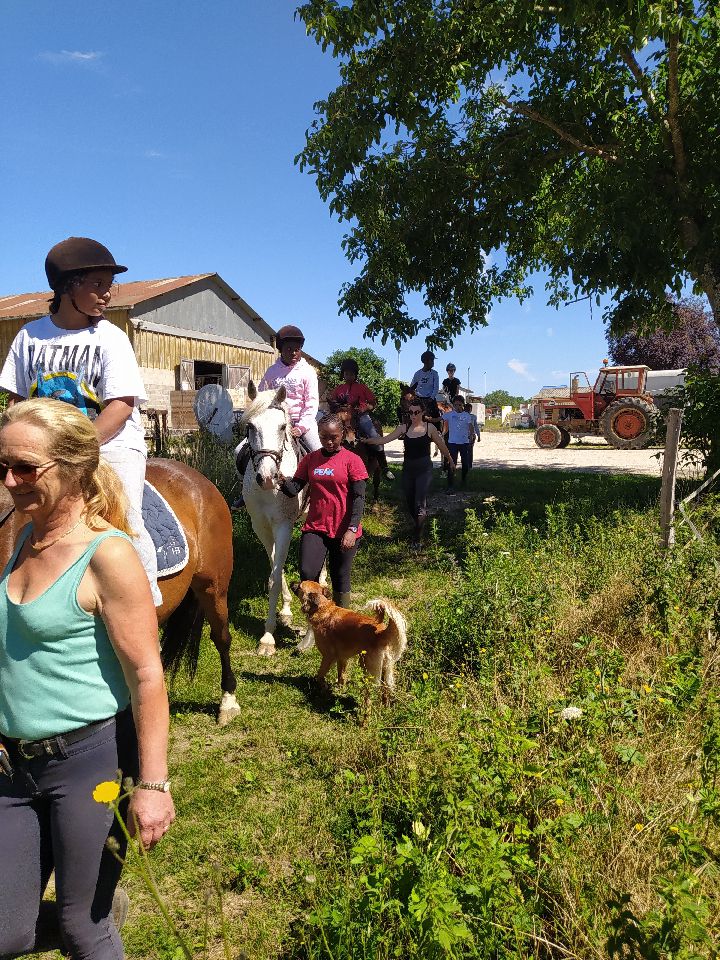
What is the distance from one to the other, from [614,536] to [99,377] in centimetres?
531

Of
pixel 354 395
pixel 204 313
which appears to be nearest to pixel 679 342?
pixel 204 313

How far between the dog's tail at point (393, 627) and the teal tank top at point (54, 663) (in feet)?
8.35

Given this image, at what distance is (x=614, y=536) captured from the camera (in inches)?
254

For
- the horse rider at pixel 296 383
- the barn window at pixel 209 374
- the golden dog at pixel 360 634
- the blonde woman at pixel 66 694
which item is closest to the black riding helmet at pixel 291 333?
the horse rider at pixel 296 383

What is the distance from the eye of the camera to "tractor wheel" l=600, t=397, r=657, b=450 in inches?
943

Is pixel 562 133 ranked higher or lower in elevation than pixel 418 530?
higher

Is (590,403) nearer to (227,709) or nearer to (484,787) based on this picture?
(227,709)

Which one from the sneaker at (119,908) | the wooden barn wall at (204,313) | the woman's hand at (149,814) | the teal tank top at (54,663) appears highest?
the wooden barn wall at (204,313)

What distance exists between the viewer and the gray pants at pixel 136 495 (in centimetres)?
320

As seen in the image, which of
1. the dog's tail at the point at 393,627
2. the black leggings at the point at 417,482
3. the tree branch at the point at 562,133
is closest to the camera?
the dog's tail at the point at 393,627

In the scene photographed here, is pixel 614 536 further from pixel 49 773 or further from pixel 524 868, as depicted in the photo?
pixel 49 773

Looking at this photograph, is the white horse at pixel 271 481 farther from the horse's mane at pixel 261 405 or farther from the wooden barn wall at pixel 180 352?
the wooden barn wall at pixel 180 352

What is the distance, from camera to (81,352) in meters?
2.99

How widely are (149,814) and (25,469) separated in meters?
1.06
